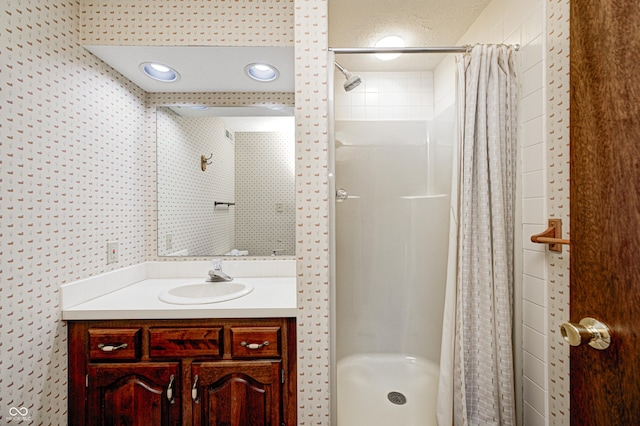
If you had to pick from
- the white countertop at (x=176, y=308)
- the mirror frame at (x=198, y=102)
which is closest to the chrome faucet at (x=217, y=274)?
the mirror frame at (x=198, y=102)

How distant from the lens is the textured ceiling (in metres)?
1.48

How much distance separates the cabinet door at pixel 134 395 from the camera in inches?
45.4

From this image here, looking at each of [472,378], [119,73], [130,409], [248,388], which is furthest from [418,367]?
[119,73]

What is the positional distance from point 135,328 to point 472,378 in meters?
1.49

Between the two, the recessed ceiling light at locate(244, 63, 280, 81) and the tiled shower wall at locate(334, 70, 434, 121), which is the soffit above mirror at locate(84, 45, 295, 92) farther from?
the tiled shower wall at locate(334, 70, 434, 121)

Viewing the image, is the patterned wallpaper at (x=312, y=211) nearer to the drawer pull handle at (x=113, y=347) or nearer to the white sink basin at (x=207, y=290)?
the white sink basin at (x=207, y=290)

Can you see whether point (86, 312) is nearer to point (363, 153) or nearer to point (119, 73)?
point (119, 73)

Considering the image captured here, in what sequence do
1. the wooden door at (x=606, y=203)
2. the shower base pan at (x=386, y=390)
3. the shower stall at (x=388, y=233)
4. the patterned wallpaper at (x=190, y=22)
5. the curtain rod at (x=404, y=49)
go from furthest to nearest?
the shower stall at (x=388, y=233)
the shower base pan at (x=386, y=390)
the patterned wallpaper at (x=190, y=22)
the curtain rod at (x=404, y=49)
the wooden door at (x=606, y=203)

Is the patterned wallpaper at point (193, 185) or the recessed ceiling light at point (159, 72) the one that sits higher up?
the recessed ceiling light at point (159, 72)

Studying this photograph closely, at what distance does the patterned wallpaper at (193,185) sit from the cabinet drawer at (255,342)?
69cm

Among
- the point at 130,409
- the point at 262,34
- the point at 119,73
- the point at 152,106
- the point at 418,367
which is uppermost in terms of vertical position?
the point at 262,34

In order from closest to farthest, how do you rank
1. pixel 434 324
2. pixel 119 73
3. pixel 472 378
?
1. pixel 472 378
2. pixel 119 73
3. pixel 434 324

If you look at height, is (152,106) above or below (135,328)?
above

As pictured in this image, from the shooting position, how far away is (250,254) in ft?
5.71
